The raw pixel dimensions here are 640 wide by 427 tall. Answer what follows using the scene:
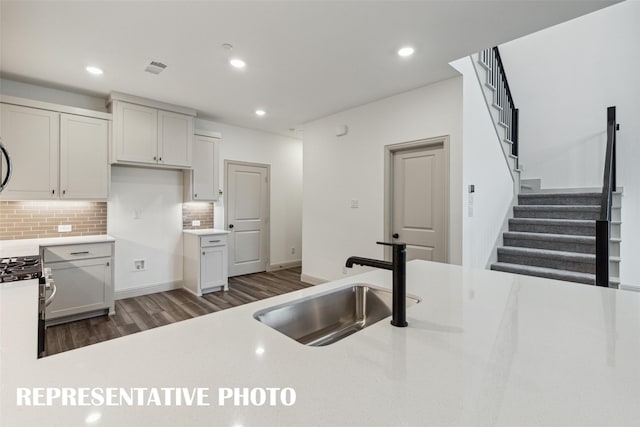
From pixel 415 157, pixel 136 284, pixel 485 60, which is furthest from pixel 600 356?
pixel 136 284

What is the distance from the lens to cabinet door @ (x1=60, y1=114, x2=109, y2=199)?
340 centimetres

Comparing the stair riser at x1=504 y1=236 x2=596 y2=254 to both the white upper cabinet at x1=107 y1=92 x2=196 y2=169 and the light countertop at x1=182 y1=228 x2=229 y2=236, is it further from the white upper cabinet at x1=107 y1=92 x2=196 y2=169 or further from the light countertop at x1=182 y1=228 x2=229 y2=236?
the white upper cabinet at x1=107 y1=92 x2=196 y2=169

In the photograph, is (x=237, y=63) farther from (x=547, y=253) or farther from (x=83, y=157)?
(x=547, y=253)

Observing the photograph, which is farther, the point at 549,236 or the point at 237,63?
the point at 549,236

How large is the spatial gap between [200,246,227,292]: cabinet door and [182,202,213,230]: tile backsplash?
2.31 ft

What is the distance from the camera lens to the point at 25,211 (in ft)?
11.1

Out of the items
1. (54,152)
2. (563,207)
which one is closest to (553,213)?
(563,207)

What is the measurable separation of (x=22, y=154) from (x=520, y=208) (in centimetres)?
601

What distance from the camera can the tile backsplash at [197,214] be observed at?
4.63m

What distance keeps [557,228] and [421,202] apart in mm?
1765

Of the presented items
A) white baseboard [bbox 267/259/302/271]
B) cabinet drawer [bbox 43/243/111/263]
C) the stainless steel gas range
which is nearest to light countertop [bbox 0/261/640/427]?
the stainless steel gas range

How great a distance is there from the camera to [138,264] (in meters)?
4.19

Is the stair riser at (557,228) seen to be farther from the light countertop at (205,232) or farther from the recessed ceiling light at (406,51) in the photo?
the light countertop at (205,232)

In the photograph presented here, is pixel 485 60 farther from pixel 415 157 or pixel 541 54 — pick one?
pixel 541 54
